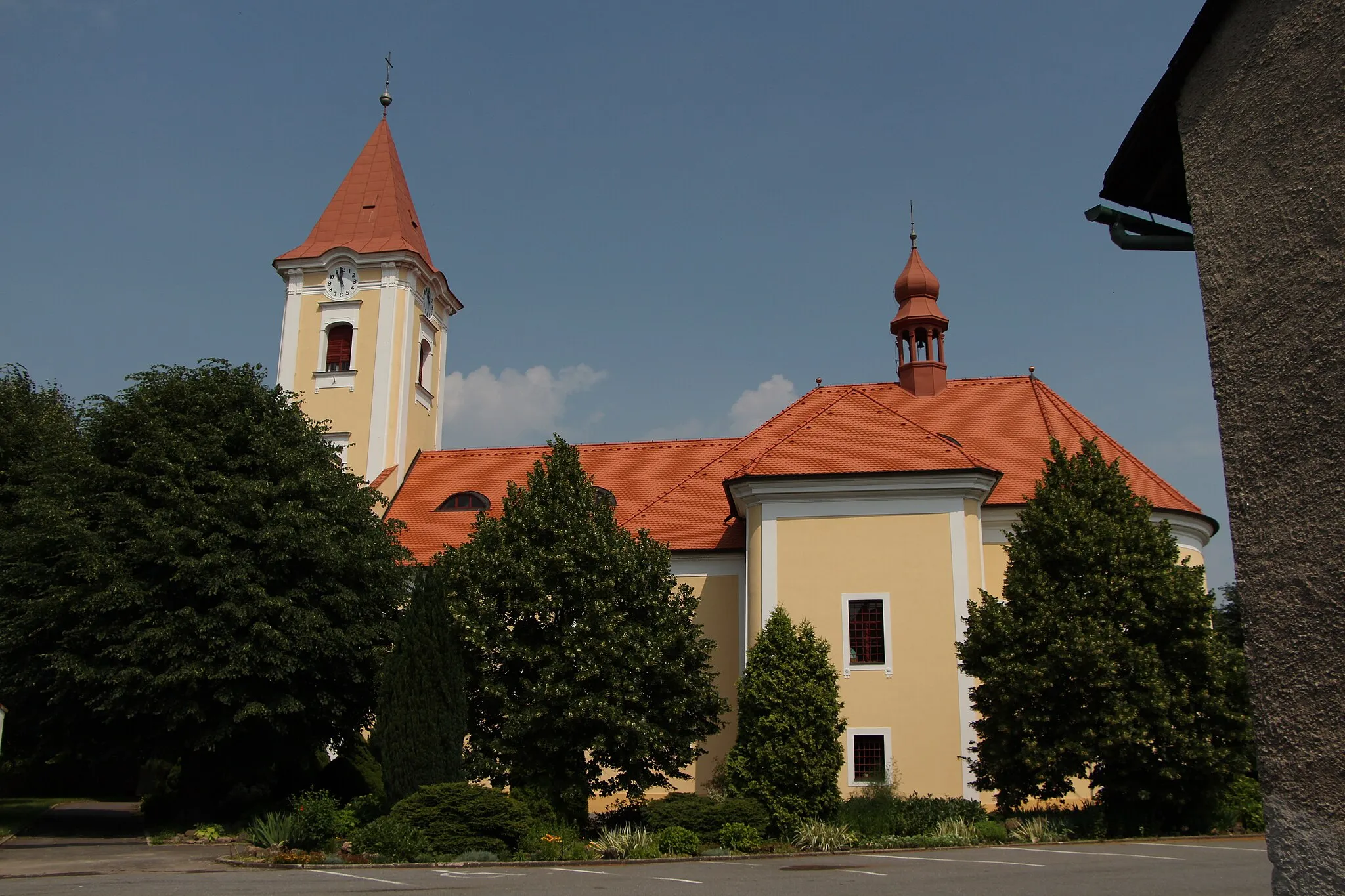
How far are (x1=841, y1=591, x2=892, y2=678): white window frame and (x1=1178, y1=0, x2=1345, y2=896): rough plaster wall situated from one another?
18.5 metres

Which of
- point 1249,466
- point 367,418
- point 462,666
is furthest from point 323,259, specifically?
point 1249,466

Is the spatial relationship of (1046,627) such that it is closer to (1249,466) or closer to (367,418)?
(1249,466)

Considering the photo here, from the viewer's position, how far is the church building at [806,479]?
22.9 meters

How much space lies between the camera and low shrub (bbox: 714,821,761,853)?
18.1 metres

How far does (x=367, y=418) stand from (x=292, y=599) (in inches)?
513

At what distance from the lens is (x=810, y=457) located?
961 inches

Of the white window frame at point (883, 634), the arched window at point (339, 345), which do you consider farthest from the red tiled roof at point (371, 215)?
the white window frame at point (883, 634)

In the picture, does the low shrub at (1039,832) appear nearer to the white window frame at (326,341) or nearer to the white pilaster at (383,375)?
the white pilaster at (383,375)

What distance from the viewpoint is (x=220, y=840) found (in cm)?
2111

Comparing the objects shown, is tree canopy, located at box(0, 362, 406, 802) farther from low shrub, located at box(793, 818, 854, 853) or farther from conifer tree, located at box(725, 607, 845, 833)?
low shrub, located at box(793, 818, 854, 853)

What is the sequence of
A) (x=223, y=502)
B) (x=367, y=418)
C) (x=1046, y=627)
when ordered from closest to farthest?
(x=1046, y=627), (x=223, y=502), (x=367, y=418)

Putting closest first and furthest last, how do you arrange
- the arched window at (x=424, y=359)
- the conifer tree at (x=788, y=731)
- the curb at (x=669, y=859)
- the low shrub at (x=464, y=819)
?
the curb at (x=669, y=859) → the low shrub at (x=464, y=819) → the conifer tree at (x=788, y=731) → the arched window at (x=424, y=359)

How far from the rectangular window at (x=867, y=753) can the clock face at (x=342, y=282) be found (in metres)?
22.6

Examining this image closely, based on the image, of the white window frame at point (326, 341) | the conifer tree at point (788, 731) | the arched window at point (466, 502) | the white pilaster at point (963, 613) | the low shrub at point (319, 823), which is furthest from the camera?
the white window frame at point (326, 341)
